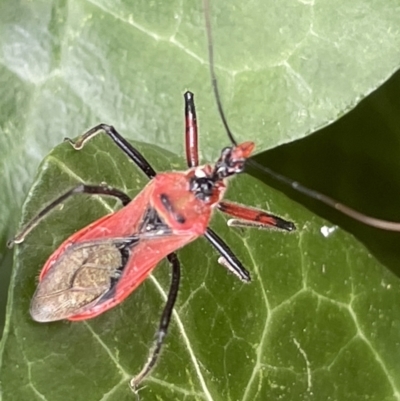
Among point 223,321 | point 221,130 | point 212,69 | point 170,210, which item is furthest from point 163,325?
point 212,69

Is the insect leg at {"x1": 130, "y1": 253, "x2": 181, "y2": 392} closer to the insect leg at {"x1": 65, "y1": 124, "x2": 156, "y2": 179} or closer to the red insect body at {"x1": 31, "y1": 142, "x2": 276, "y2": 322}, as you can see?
the red insect body at {"x1": 31, "y1": 142, "x2": 276, "y2": 322}

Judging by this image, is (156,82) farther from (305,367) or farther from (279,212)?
(305,367)

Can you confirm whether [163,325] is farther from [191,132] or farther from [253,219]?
[191,132]

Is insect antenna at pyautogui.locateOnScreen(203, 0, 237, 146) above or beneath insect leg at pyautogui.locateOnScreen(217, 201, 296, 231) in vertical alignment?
above

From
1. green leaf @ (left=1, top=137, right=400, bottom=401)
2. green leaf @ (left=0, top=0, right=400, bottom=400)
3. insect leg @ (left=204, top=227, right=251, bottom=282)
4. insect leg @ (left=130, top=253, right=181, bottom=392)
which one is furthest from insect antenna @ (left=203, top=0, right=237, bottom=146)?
insect leg @ (left=130, top=253, right=181, bottom=392)

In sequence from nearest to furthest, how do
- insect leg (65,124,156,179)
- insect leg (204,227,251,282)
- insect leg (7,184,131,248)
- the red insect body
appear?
insect leg (7,184,131,248)
the red insect body
insect leg (65,124,156,179)
insect leg (204,227,251,282)

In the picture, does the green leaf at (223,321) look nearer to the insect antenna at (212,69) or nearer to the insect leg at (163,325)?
the insect leg at (163,325)

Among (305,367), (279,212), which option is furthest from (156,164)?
(305,367)
